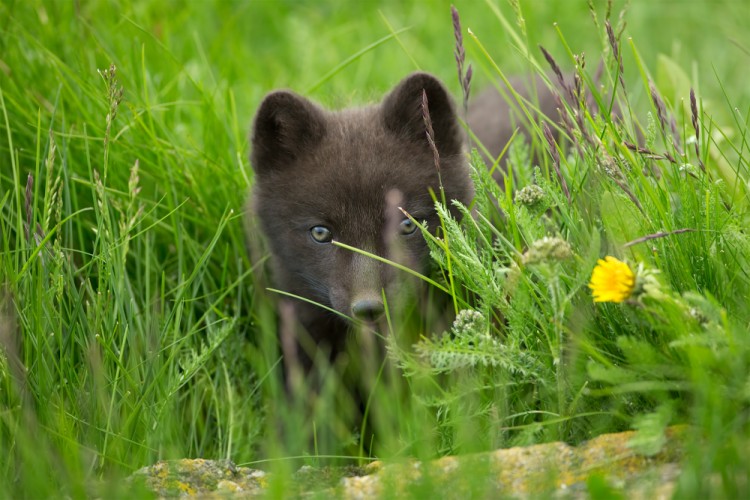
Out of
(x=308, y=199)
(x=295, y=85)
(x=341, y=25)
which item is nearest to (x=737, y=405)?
(x=308, y=199)

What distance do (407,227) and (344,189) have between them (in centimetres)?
30

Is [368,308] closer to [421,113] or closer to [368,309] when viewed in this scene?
[368,309]

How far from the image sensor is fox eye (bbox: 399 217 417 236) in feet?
11.4

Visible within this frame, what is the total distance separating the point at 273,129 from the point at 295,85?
203 cm

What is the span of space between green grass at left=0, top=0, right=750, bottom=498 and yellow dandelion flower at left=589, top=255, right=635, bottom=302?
0.06 meters

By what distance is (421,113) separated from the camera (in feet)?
11.9

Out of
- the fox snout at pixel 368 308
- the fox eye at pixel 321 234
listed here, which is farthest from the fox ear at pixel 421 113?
the fox snout at pixel 368 308

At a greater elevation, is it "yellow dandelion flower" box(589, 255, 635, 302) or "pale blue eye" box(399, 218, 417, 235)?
"pale blue eye" box(399, 218, 417, 235)

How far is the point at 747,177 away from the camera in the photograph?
306 centimetres

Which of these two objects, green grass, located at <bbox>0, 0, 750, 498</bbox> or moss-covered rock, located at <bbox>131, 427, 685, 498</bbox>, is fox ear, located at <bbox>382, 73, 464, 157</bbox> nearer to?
green grass, located at <bbox>0, 0, 750, 498</bbox>

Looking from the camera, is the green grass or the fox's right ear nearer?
the green grass

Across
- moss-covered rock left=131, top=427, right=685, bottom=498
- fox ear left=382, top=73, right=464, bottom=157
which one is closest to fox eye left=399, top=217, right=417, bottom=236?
fox ear left=382, top=73, right=464, bottom=157

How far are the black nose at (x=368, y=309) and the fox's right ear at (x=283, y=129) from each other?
3.01ft

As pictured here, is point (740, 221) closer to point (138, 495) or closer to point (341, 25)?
point (138, 495)
